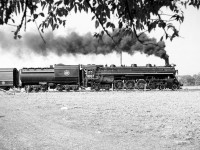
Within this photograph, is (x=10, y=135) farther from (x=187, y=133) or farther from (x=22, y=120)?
(x=187, y=133)

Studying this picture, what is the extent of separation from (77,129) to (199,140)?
189 inches

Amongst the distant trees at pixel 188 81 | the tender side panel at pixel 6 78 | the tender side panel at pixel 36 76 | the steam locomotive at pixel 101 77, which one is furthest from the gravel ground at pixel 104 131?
the distant trees at pixel 188 81

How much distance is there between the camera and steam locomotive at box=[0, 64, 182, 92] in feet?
133

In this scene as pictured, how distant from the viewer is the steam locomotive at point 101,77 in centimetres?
4050

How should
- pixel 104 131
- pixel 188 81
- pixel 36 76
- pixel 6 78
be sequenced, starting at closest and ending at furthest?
pixel 104 131 → pixel 36 76 → pixel 6 78 → pixel 188 81

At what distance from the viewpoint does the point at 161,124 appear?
558 inches

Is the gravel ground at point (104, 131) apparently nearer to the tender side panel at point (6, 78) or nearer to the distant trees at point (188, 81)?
the tender side panel at point (6, 78)

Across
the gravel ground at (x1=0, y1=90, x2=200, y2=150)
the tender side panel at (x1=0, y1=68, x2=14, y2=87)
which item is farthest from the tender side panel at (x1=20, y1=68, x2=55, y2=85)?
the gravel ground at (x1=0, y1=90, x2=200, y2=150)

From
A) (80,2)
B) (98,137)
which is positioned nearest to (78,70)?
(98,137)

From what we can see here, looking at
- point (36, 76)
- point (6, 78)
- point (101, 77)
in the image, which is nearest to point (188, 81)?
point (101, 77)

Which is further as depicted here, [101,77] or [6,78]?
[6,78]

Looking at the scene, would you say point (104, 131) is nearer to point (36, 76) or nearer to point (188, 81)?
point (36, 76)

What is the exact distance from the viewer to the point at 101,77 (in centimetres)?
4056

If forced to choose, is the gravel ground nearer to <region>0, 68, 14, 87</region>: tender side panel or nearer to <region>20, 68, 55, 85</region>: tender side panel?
<region>20, 68, 55, 85</region>: tender side panel
